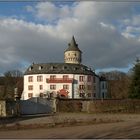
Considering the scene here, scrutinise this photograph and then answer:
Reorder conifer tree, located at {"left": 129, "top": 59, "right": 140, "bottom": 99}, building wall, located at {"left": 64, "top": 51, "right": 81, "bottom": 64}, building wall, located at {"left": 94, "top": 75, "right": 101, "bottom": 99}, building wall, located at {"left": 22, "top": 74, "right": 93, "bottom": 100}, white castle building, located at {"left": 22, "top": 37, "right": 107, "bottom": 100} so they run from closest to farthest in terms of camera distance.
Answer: conifer tree, located at {"left": 129, "top": 59, "right": 140, "bottom": 99} → white castle building, located at {"left": 22, "top": 37, "right": 107, "bottom": 100} → building wall, located at {"left": 22, "top": 74, "right": 93, "bottom": 100} → building wall, located at {"left": 94, "top": 75, "right": 101, "bottom": 99} → building wall, located at {"left": 64, "top": 51, "right": 81, "bottom": 64}

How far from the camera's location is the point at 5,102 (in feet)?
142

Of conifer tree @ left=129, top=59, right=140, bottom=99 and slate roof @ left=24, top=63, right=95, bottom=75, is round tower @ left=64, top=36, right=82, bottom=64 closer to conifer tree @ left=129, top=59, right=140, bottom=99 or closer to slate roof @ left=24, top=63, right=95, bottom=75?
slate roof @ left=24, top=63, right=95, bottom=75

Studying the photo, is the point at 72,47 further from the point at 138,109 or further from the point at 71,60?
the point at 138,109

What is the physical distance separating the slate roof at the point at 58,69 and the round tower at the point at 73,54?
494 inches

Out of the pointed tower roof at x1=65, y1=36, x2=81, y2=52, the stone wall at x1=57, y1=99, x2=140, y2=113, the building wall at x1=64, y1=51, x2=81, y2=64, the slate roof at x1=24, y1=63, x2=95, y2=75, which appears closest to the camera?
the stone wall at x1=57, y1=99, x2=140, y2=113

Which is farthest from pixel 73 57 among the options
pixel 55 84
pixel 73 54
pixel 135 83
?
pixel 135 83

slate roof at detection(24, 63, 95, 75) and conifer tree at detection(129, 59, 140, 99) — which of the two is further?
slate roof at detection(24, 63, 95, 75)

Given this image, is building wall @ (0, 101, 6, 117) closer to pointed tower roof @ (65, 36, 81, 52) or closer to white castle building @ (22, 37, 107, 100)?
white castle building @ (22, 37, 107, 100)

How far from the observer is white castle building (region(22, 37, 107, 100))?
13612 centimetres

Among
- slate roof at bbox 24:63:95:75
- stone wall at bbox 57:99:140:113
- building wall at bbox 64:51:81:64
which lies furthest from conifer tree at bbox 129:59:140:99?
building wall at bbox 64:51:81:64

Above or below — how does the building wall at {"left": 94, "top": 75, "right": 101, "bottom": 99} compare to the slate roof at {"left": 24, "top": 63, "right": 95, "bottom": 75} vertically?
below

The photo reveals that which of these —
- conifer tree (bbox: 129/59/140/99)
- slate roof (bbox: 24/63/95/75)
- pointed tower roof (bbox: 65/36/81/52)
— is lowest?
conifer tree (bbox: 129/59/140/99)

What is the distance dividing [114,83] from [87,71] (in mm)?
13451

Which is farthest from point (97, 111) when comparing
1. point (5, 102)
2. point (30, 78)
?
point (30, 78)
